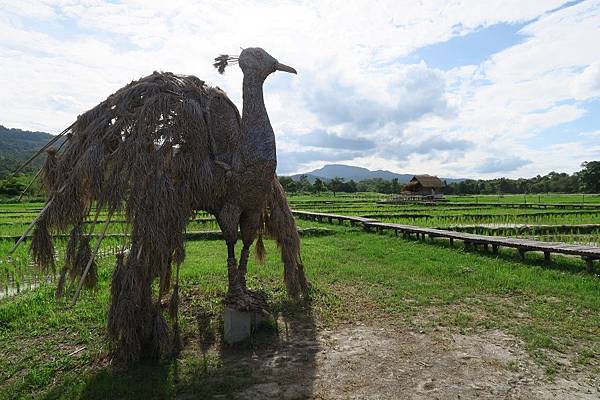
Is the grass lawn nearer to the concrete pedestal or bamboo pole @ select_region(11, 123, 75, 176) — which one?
the concrete pedestal

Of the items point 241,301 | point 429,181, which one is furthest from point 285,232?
point 429,181

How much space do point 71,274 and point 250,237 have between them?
93.2 inches

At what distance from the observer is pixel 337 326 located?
616cm

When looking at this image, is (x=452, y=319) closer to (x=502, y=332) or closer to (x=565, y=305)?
(x=502, y=332)

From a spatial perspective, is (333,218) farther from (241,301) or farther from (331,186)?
(331,186)

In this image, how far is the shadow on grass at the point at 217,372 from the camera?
4.23 metres

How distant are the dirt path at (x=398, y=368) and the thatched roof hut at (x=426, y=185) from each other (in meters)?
50.1

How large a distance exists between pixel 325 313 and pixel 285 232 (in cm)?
145

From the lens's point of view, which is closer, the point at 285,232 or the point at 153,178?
the point at 153,178

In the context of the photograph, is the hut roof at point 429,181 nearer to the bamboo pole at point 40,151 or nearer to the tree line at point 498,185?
the tree line at point 498,185

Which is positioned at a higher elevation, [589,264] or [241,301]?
[241,301]

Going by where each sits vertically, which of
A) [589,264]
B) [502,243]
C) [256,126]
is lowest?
[589,264]

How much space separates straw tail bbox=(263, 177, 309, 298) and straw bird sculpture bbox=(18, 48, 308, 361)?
108 cm

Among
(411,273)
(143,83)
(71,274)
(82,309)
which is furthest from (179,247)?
(411,273)
